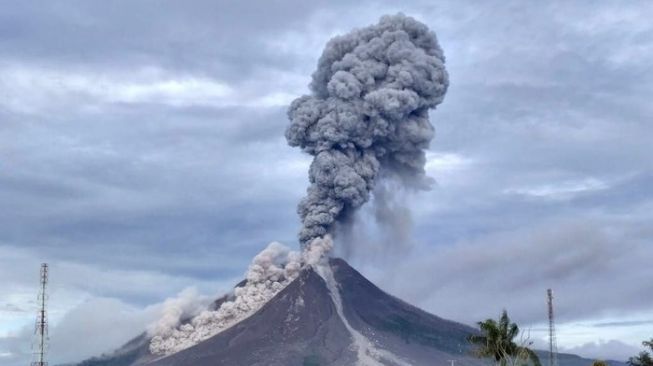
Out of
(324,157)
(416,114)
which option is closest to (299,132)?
(324,157)

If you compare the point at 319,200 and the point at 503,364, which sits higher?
the point at 319,200

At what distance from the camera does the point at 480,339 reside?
281 ft

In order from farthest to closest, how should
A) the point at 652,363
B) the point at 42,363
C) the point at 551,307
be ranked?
the point at 551,307, the point at 652,363, the point at 42,363

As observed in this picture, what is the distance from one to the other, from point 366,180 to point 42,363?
121892 mm

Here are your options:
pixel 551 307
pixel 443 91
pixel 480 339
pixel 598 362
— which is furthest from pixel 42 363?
pixel 443 91

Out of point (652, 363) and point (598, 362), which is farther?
point (652, 363)

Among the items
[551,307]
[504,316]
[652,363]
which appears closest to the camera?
[504,316]

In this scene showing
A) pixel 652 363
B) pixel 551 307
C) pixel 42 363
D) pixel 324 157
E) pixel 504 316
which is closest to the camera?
pixel 42 363

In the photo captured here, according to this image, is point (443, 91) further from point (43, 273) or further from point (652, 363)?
point (43, 273)

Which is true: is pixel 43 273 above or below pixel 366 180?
below

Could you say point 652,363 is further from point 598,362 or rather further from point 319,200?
point 319,200

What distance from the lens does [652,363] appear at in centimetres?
9550

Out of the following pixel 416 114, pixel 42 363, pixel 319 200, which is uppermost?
pixel 416 114

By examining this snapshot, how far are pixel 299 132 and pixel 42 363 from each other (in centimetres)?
12118
